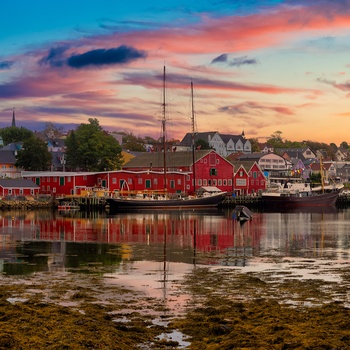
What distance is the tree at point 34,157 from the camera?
126188 millimetres

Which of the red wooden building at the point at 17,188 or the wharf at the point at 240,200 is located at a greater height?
the red wooden building at the point at 17,188

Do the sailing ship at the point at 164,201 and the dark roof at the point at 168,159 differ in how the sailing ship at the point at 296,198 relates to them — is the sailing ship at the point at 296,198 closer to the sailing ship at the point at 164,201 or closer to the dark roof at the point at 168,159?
the sailing ship at the point at 164,201

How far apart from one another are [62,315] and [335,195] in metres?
103

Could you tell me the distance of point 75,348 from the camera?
579 inches

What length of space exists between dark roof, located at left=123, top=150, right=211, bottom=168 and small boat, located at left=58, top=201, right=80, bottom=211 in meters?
19.9

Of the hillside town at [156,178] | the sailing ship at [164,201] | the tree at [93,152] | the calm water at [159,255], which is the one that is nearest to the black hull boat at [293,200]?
the hillside town at [156,178]

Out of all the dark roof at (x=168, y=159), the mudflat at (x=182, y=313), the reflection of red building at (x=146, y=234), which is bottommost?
the mudflat at (x=182, y=313)

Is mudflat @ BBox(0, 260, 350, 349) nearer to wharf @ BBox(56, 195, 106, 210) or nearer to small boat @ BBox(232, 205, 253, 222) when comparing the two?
small boat @ BBox(232, 205, 253, 222)

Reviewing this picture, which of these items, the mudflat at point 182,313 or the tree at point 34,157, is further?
the tree at point 34,157

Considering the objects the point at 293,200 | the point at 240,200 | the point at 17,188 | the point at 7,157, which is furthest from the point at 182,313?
the point at 7,157

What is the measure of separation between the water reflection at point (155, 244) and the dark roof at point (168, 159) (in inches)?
2010

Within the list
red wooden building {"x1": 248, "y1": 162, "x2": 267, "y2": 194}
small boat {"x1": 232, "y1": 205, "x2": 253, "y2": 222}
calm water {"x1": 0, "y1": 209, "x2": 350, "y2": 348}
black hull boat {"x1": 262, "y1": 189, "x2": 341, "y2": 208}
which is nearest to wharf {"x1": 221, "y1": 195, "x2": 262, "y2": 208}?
black hull boat {"x1": 262, "y1": 189, "x2": 341, "y2": 208}

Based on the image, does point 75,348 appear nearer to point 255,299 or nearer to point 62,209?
point 255,299

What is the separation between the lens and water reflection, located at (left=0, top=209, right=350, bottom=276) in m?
32.9
